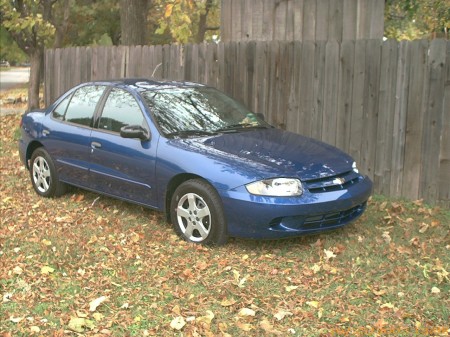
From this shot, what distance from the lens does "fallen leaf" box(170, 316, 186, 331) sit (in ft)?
13.3

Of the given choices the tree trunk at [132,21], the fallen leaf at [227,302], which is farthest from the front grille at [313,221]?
the tree trunk at [132,21]

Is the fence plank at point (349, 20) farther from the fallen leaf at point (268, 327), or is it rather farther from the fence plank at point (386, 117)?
the fallen leaf at point (268, 327)

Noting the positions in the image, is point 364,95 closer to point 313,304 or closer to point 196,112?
point 196,112

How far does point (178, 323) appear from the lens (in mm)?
4105

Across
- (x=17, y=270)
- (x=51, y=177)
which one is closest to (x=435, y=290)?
(x=17, y=270)

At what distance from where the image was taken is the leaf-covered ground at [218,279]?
4.13m

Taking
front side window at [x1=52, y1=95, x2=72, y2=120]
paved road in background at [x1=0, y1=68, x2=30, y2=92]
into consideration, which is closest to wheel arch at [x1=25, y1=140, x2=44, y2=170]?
front side window at [x1=52, y1=95, x2=72, y2=120]

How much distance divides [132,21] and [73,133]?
587 cm

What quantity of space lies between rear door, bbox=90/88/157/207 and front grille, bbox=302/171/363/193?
65.0 inches

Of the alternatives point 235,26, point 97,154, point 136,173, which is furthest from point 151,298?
point 235,26

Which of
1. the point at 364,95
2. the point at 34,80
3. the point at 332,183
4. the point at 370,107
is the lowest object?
the point at 332,183

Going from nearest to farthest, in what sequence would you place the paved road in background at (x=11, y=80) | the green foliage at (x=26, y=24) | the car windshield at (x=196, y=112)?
1. the car windshield at (x=196, y=112)
2. the green foliage at (x=26, y=24)
3. the paved road in background at (x=11, y=80)

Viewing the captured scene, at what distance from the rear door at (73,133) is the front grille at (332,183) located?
9.05 feet

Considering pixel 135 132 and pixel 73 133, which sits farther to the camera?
pixel 73 133
